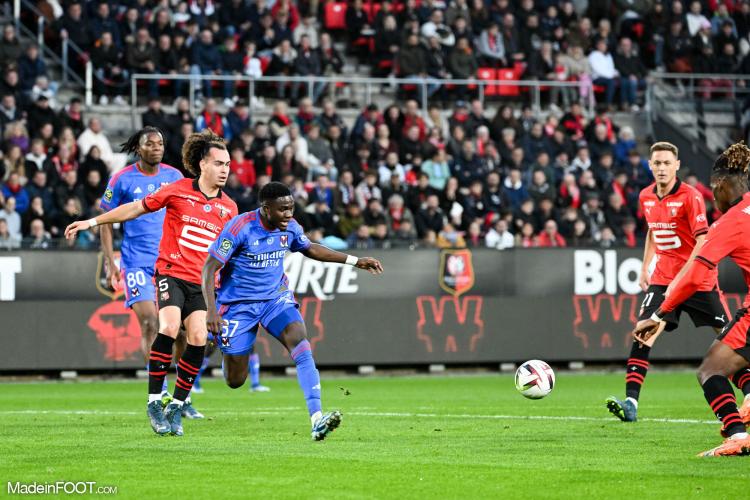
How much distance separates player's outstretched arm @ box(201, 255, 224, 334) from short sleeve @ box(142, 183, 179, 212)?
40.5 inches

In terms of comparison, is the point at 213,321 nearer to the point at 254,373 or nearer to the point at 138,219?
the point at 138,219

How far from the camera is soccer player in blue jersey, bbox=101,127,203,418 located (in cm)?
1357

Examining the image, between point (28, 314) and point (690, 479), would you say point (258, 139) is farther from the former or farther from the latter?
point (690, 479)

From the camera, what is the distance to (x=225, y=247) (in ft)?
36.9

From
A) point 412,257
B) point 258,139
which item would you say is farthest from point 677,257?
point 258,139

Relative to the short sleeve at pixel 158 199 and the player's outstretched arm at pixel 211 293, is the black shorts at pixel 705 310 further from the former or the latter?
the short sleeve at pixel 158 199

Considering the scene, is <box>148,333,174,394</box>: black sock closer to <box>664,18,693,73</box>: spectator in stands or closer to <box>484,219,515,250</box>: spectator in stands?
<box>484,219,515,250</box>: spectator in stands

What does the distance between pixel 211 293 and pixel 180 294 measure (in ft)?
3.59

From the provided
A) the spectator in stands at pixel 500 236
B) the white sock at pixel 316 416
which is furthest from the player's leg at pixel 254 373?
the white sock at pixel 316 416

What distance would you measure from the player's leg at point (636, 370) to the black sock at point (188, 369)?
13.2ft

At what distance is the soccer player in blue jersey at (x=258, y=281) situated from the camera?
36.6ft

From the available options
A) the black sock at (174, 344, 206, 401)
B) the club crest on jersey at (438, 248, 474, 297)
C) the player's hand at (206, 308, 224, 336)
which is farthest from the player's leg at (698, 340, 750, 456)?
the club crest on jersey at (438, 248, 474, 297)

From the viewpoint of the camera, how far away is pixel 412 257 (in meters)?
22.5

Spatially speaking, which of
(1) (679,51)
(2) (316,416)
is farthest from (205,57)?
(2) (316,416)
